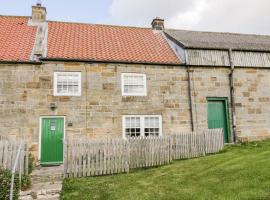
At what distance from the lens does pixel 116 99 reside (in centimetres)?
1564

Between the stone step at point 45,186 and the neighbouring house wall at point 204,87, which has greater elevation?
the neighbouring house wall at point 204,87

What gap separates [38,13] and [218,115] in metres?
13.4

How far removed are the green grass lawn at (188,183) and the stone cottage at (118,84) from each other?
A: 191 inches

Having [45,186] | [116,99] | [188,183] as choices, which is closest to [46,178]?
[45,186]

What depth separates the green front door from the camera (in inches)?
671

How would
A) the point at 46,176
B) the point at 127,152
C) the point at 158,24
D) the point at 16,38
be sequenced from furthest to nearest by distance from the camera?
the point at 158,24 → the point at 16,38 → the point at 127,152 → the point at 46,176

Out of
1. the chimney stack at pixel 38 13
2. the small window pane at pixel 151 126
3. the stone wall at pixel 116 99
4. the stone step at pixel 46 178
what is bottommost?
the stone step at pixel 46 178

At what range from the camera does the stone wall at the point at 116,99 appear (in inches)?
566

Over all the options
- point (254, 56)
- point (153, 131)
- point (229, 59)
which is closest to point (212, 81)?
point (229, 59)

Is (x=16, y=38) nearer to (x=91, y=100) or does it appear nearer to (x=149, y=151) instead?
(x=91, y=100)

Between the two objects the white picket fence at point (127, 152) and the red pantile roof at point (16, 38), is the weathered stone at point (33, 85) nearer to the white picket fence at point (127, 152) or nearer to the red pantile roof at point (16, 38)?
the red pantile roof at point (16, 38)

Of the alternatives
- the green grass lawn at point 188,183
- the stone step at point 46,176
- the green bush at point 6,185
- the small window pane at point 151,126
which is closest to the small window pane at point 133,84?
the small window pane at point 151,126

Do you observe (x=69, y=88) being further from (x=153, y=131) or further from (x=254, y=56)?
(x=254, y=56)

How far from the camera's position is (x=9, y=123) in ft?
46.2
